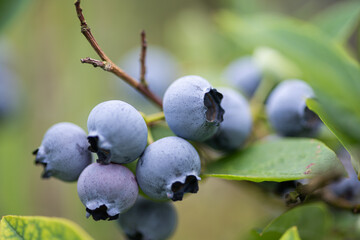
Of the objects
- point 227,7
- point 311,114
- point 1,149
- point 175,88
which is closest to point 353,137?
point 311,114

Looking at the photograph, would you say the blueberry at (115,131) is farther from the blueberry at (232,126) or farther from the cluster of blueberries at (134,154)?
the blueberry at (232,126)

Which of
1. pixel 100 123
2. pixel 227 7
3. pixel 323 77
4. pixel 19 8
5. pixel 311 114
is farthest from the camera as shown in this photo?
pixel 227 7

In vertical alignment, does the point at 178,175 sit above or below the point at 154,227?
above

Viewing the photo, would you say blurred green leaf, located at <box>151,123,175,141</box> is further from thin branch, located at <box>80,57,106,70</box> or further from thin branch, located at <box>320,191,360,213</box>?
thin branch, located at <box>320,191,360,213</box>

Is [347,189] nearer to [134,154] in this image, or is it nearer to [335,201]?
[335,201]

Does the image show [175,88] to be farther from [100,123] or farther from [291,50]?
[291,50]

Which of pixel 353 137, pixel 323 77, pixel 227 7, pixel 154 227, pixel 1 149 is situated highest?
pixel 227 7

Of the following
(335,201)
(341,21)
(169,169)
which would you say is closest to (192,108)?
(169,169)
